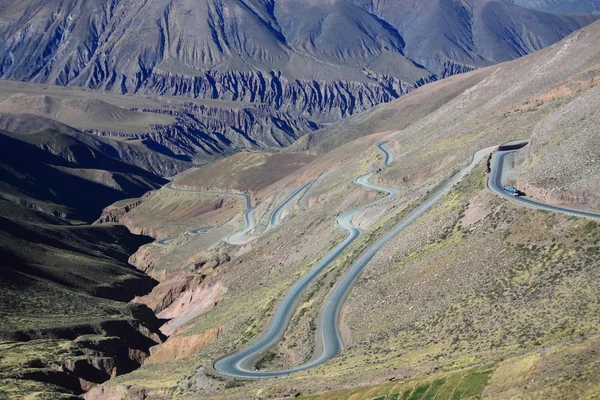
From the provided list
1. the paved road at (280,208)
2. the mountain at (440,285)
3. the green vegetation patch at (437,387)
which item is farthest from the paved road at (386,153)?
the green vegetation patch at (437,387)

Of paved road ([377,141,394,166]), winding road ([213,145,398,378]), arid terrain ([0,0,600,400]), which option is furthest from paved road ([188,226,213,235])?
winding road ([213,145,398,378])

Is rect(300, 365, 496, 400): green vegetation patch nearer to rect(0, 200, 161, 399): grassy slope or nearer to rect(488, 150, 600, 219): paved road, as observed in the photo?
rect(488, 150, 600, 219): paved road

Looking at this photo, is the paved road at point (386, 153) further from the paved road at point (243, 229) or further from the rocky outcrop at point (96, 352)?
the rocky outcrop at point (96, 352)

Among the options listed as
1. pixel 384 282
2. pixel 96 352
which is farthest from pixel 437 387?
pixel 96 352

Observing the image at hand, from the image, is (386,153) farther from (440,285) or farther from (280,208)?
(440,285)

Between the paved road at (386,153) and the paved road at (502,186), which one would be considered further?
the paved road at (386,153)

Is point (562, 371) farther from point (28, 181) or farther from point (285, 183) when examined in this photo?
point (28, 181)
